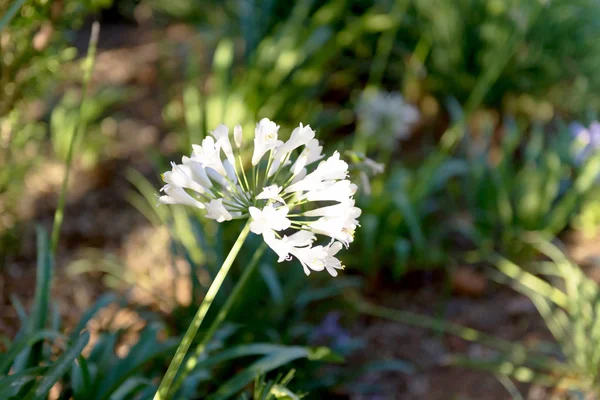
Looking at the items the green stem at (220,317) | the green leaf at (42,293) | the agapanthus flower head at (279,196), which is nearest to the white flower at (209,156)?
the agapanthus flower head at (279,196)

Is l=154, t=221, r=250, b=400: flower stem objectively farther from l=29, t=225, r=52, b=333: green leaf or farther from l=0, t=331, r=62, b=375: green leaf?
l=29, t=225, r=52, b=333: green leaf

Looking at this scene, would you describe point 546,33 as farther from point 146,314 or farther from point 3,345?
point 3,345

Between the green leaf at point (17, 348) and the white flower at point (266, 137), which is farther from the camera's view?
the green leaf at point (17, 348)

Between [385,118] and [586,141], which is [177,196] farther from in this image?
[586,141]

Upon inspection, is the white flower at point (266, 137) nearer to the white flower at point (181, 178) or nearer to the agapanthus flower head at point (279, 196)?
the agapanthus flower head at point (279, 196)

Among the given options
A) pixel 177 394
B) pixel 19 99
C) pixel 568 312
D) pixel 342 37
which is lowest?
pixel 568 312

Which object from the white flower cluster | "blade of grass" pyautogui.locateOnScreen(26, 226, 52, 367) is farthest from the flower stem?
the white flower cluster

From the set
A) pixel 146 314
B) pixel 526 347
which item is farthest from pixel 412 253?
pixel 146 314

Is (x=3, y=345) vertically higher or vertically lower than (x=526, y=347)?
higher
